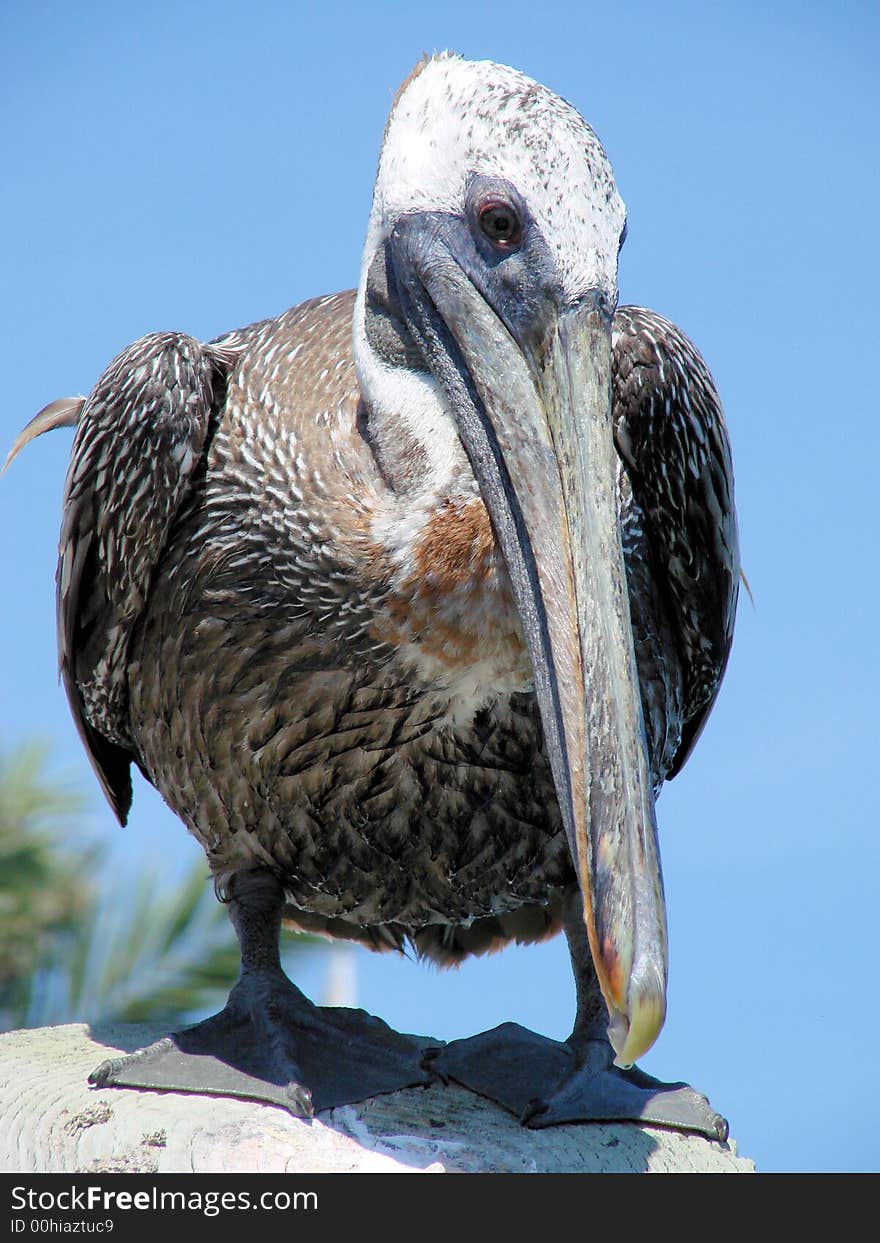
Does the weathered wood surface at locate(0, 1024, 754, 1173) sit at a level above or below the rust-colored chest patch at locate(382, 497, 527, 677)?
below

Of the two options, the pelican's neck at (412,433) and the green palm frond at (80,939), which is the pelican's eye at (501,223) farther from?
the green palm frond at (80,939)

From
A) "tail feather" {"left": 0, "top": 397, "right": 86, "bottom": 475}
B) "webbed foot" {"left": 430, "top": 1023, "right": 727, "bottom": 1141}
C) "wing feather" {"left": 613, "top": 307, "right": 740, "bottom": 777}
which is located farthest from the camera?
"tail feather" {"left": 0, "top": 397, "right": 86, "bottom": 475}

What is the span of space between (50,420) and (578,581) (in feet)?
9.93

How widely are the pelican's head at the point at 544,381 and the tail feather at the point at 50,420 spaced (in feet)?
6.13

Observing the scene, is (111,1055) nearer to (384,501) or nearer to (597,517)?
(384,501)

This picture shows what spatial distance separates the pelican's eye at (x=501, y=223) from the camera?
4.08 meters

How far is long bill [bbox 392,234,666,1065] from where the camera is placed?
3.48 meters

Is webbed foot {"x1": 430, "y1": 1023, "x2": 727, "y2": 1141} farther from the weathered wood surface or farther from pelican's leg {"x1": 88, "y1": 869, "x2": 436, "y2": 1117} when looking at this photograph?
pelican's leg {"x1": 88, "y1": 869, "x2": 436, "y2": 1117}

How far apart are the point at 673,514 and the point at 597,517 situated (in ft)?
4.52

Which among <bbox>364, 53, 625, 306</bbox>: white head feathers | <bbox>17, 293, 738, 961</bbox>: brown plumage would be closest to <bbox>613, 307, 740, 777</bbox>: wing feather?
<bbox>17, 293, 738, 961</bbox>: brown plumage

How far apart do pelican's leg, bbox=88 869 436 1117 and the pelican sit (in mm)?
12

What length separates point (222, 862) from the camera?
5211mm

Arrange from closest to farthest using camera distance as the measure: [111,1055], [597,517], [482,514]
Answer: [597,517] < [482,514] < [111,1055]
